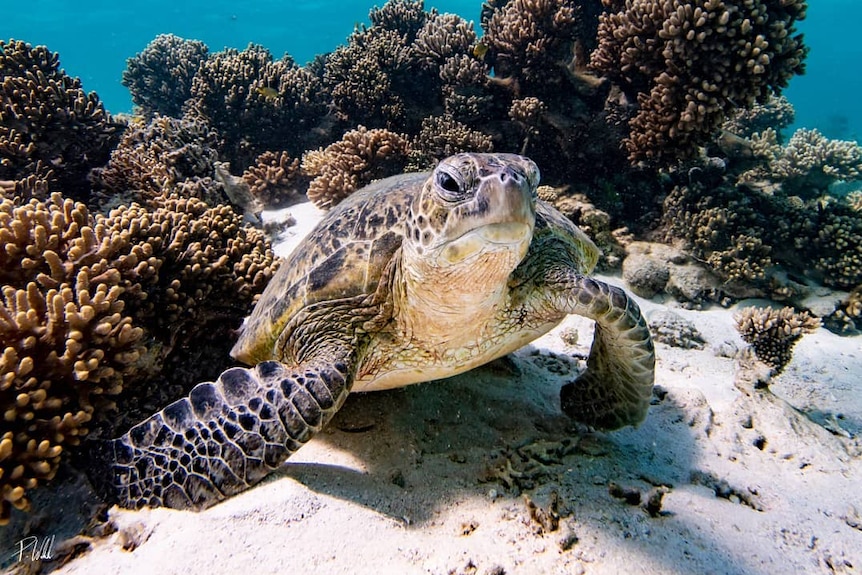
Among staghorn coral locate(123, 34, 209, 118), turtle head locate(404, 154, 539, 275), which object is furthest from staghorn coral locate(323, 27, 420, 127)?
turtle head locate(404, 154, 539, 275)

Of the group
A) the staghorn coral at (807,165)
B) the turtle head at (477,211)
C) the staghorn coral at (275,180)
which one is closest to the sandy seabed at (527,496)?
the turtle head at (477,211)

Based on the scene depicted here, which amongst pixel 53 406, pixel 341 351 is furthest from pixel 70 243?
pixel 341 351

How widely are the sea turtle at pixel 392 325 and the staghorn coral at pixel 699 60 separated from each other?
3.86m

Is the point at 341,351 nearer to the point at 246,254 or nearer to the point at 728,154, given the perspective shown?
the point at 246,254

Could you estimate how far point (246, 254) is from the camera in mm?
4266

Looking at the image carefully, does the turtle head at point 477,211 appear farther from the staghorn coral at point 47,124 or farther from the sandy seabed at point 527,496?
the staghorn coral at point 47,124

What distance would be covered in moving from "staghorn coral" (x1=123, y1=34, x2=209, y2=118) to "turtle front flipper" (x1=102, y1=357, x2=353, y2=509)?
11.8 metres

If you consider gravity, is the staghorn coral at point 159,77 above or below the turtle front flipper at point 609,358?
above

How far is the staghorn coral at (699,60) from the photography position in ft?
17.6

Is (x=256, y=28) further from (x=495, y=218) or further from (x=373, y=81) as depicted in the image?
(x=495, y=218)

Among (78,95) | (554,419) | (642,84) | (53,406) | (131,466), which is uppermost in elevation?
(642,84)

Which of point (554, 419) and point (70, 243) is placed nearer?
point (70, 243)

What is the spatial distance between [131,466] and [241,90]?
8.45 m

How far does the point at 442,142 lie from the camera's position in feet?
23.3
